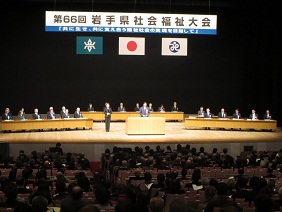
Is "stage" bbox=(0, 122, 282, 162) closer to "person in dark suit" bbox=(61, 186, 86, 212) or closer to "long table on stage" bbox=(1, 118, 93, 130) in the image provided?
"long table on stage" bbox=(1, 118, 93, 130)

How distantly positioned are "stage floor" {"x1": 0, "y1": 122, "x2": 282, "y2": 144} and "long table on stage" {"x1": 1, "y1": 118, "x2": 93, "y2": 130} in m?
0.30

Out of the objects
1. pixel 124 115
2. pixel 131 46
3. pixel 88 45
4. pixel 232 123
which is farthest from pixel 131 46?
pixel 232 123

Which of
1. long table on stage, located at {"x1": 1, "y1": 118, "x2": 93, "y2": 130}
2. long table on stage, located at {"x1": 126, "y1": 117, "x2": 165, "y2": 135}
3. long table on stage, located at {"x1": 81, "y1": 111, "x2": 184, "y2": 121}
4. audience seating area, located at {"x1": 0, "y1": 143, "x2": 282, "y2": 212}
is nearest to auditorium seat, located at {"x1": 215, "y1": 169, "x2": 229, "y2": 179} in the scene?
audience seating area, located at {"x1": 0, "y1": 143, "x2": 282, "y2": 212}

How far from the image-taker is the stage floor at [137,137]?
16.8 meters

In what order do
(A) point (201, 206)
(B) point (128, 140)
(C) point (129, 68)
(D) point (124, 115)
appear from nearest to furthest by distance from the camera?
(A) point (201, 206) < (B) point (128, 140) < (D) point (124, 115) < (C) point (129, 68)

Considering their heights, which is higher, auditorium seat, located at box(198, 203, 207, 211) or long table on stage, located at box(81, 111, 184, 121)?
long table on stage, located at box(81, 111, 184, 121)

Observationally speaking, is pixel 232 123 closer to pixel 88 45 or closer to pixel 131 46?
pixel 131 46

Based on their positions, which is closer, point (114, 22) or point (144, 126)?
point (144, 126)

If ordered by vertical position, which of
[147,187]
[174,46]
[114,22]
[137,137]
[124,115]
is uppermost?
[114,22]

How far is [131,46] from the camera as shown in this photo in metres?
25.2

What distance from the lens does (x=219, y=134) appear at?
19.6 m

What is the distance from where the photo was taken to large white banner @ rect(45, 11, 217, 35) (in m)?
19.9

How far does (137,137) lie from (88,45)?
→ 330 inches

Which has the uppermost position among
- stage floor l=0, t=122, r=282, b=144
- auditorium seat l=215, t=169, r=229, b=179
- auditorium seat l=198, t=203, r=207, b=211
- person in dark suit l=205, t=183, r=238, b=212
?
stage floor l=0, t=122, r=282, b=144
